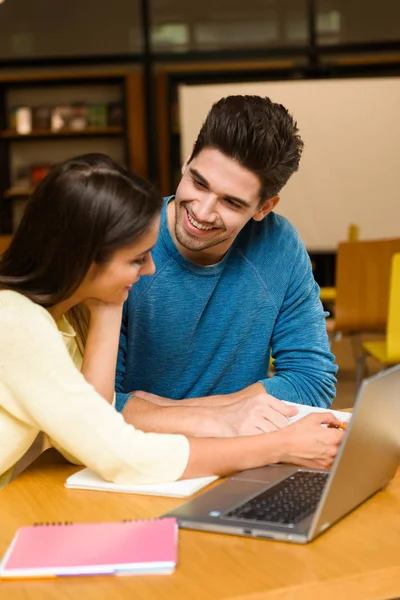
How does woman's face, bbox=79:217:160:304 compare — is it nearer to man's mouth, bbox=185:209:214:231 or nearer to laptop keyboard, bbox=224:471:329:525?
man's mouth, bbox=185:209:214:231

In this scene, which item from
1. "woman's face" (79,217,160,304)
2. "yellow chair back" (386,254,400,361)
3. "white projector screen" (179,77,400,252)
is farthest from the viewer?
"white projector screen" (179,77,400,252)

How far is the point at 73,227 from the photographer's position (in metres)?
1.30

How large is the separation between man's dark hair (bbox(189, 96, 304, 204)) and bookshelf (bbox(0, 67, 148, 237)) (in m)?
5.89

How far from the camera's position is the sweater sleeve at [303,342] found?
71.9 inches

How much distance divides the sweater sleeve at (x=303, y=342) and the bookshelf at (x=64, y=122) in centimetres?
583

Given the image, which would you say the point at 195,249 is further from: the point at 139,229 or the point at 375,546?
the point at 375,546

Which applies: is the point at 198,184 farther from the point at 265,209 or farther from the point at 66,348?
the point at 66,348

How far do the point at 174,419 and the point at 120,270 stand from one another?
32cm

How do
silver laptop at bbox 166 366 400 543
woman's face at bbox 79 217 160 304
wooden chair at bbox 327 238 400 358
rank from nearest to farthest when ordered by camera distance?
1. silver laptop at bbox 166 366 400 543
2. woman's face at bbox 79 217 160 304
3. wooden chair at bbox 327 238 400 358

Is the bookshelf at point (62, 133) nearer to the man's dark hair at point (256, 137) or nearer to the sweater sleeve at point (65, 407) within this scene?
the man's dark hair at point (256, 137)

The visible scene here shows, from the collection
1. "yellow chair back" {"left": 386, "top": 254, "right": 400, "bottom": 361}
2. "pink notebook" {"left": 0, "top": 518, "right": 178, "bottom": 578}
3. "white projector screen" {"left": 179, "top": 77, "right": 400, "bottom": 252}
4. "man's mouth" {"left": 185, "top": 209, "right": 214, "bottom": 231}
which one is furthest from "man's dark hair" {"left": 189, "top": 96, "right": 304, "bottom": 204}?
"white projector screen" {"left": 179, "top": 77, "right": 400, "bottom": 252}

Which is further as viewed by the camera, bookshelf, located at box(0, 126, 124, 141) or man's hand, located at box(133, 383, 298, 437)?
bookshelf, located at box(0, 126, 124, 141)

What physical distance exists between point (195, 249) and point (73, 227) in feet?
1.54

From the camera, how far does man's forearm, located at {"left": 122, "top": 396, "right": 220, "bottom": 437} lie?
4.92 feet
